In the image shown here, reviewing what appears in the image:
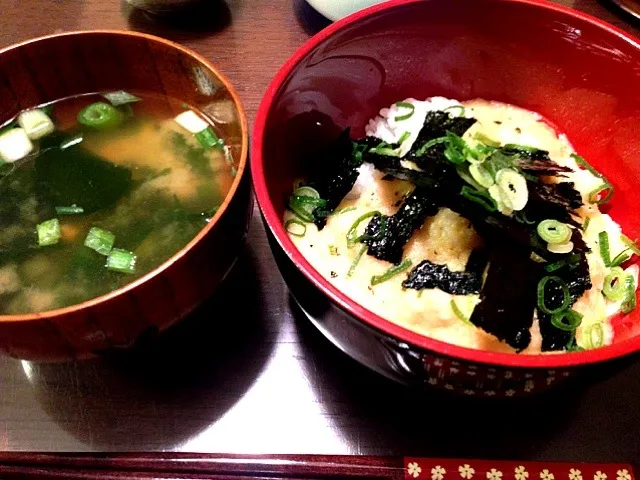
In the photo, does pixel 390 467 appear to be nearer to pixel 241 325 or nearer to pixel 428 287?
pixel 428 287

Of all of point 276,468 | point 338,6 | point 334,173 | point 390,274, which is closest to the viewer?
point 276,468

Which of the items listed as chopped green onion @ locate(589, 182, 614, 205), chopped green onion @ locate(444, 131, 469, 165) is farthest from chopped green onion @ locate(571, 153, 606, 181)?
chopped green onion @ locate(444, 131, 469, 165)

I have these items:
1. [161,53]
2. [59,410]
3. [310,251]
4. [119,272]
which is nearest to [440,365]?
[310,251]

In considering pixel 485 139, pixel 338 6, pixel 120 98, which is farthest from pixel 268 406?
pixel 338 6

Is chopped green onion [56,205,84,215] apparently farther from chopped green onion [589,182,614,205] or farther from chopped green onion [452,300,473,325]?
chopped green onion [589,182,614,205]

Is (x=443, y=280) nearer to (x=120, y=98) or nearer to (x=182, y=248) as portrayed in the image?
(x=182, y=248)

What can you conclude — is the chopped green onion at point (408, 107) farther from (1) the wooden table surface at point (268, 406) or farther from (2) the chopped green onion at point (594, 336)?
(2) the chopped green onion at point (594, 336)
